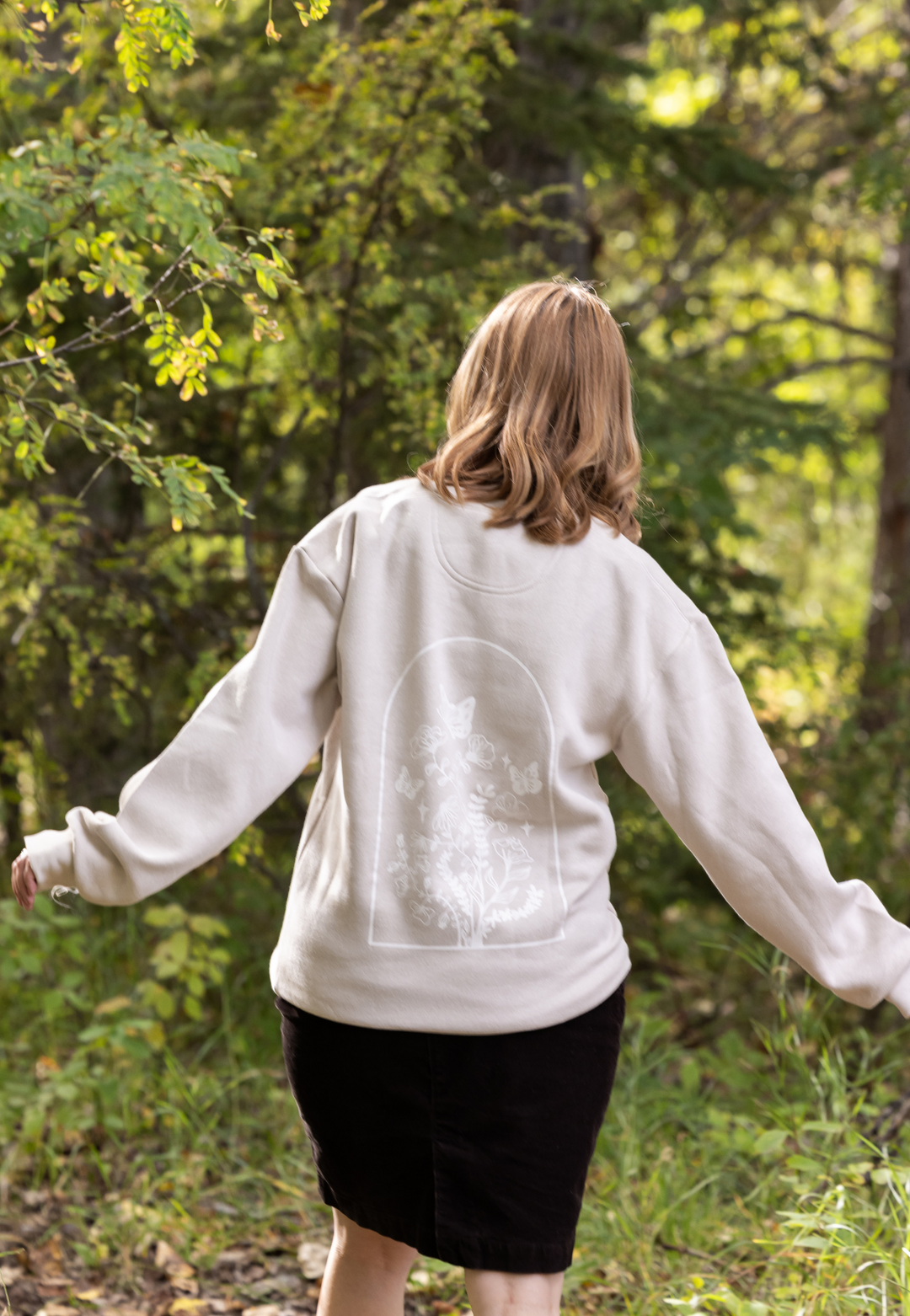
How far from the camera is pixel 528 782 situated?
1.60 metres

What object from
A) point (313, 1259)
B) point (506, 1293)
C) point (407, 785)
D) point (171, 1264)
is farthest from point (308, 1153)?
point (407, 785)

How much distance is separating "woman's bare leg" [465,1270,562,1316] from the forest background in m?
0.53

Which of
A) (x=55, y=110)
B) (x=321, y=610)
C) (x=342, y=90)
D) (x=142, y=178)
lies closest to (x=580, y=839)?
(x=321, y=610)

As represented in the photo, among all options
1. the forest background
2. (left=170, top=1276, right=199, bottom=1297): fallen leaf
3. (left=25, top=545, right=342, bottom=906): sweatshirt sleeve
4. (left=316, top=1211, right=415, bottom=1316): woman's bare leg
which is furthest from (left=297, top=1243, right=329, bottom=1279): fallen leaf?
(left=25, top=545, right=342, bottom=906): sweatshirt sleeve

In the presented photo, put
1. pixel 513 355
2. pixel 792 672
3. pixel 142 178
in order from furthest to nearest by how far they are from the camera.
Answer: pixel 792 672 → pixel 142 178 → pixel 513 355

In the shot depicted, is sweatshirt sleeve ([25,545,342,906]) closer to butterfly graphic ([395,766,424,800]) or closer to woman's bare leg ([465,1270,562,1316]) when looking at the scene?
butterfly graphic ([395,766,424,800])

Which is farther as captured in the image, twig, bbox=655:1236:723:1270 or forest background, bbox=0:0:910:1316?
twig, bbox=655:1236:723:1270

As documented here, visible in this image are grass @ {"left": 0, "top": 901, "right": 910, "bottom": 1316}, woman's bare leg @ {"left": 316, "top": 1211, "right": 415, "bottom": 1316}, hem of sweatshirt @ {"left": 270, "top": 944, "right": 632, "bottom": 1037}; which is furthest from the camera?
grass @ {"left": 0, "top": 901, "right": 910, "bottom": 1316}

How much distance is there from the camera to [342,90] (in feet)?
10.7

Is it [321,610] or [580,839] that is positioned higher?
[321,610]

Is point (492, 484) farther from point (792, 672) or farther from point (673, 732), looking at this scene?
point (792, 672)

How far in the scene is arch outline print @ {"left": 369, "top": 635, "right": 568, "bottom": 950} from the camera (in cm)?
157

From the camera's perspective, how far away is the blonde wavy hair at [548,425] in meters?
1.62

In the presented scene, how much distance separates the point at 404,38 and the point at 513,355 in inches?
83.7
